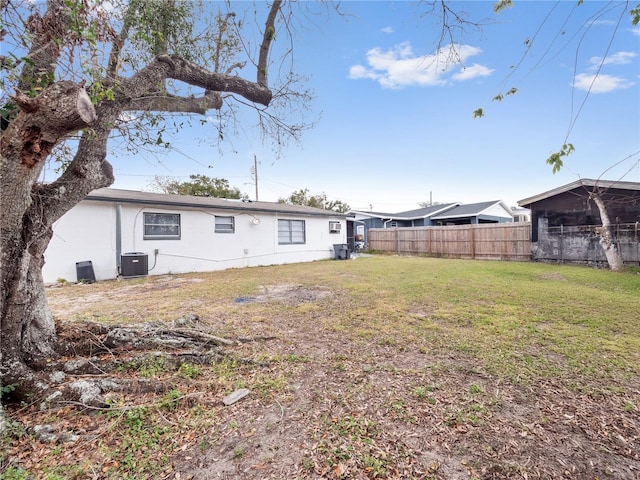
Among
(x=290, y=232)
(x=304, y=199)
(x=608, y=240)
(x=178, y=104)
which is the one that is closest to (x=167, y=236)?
(x=290, y=232)

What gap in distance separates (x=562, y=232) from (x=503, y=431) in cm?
1290

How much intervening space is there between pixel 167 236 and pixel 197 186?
14657 millimetres

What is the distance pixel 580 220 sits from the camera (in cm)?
1093

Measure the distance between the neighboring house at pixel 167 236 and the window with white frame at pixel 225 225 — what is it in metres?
0.04

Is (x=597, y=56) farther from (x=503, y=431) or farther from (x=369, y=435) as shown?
(x=369, y=435)

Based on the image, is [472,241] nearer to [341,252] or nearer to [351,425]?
[341,252]

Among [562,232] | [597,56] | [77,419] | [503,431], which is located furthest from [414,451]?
[562,232]

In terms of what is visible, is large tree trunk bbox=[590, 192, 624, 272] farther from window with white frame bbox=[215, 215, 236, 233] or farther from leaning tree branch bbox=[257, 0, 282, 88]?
window with white frame bbox=[215, 215, 236, 233]

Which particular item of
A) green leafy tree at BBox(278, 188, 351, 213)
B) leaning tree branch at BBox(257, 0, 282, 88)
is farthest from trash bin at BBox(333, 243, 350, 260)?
green leafy tree at BBox(278, 188, 351, 213)

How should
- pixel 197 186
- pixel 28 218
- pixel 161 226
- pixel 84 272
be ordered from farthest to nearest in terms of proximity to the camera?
pixel 197 186 < pixel 161 226 < pixel 84 272 < pixel 28 218

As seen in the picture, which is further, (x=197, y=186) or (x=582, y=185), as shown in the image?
(x=197, y=186)

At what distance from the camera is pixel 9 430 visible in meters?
1.83

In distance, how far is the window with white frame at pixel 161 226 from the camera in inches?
386

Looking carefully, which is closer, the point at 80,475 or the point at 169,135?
the point at 80,475
